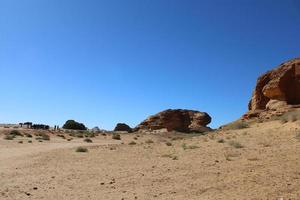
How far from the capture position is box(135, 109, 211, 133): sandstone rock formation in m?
75.8

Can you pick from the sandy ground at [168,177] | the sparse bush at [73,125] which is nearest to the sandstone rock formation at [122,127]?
the sparse bush at [73,125]

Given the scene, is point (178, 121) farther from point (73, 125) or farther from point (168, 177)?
point (168, 177)

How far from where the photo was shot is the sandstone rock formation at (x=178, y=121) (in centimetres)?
7581


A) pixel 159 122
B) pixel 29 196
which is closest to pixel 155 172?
pixel 29 196

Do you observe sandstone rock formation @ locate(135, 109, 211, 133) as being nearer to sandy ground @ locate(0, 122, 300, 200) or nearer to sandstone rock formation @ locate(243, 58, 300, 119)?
sandstone rock formation @ locate(243, 58, 300, 119)

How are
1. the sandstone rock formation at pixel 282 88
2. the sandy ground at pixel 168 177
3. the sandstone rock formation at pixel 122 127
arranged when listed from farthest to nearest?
1. the sandstone rock formation at pixel 122 127
2. the sandstone rock formation at pixel 282 88
3. the sandy ground at pixel 168 177

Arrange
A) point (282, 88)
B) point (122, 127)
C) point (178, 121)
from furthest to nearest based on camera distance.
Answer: point (122, 127), point (178, 121), point (282, 88)

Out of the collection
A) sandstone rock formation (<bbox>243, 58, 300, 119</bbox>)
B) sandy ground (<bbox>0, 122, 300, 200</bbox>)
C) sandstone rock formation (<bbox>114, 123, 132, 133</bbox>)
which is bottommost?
sandy ground (<bbox>0, 122, 300, 200</bbox>)

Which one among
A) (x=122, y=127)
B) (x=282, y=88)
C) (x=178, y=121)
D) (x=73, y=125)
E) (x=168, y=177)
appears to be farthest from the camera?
(x=73, y=125)

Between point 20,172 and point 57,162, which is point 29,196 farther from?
point 57,162

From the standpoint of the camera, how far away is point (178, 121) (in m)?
77.4

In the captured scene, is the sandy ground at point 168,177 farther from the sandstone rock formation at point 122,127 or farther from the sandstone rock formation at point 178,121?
the sandstone rock formation at point 122,127

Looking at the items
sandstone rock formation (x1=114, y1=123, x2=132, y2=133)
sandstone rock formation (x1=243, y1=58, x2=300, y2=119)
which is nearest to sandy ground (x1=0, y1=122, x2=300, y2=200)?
sandstone rock formation (x1=243, y1=58, x2=300, y2=119)

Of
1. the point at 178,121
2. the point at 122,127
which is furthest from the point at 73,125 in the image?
the point at 178,121
